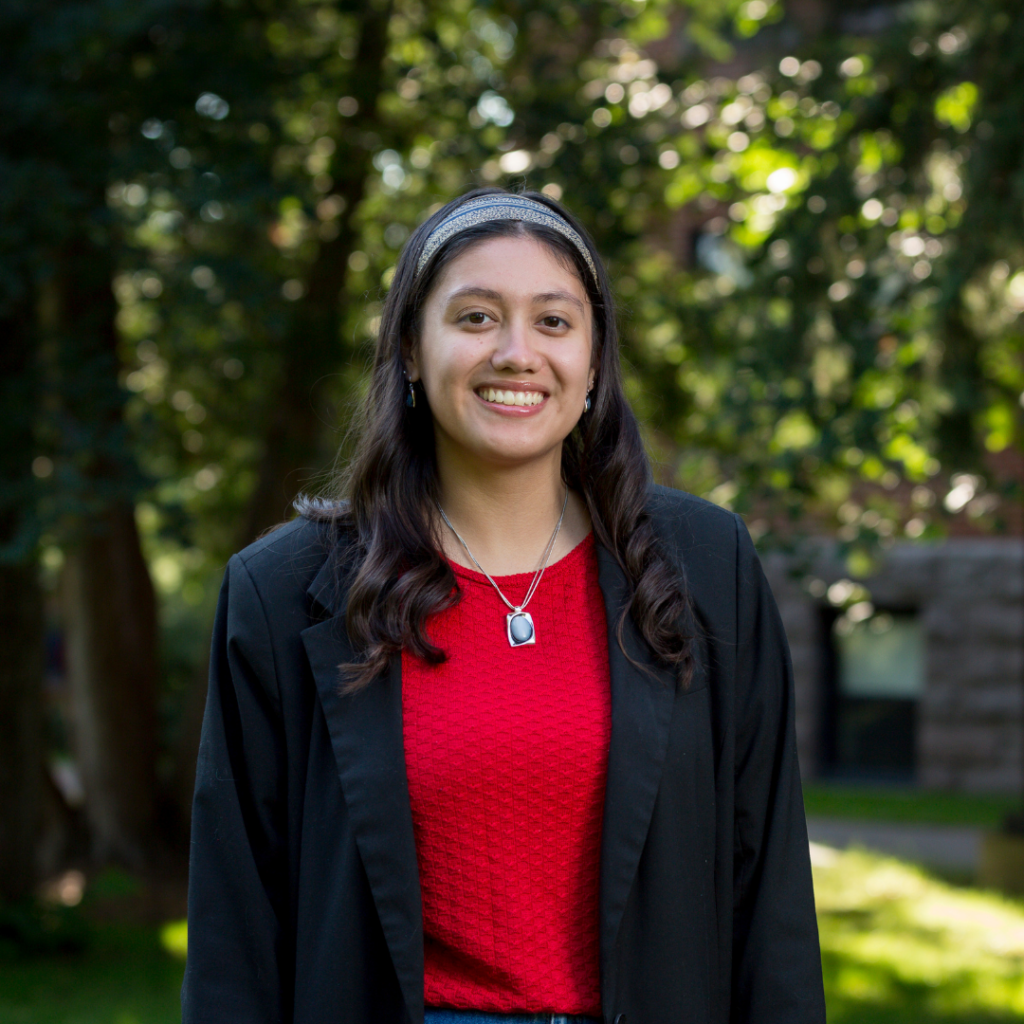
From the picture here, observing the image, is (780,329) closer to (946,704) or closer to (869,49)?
(869,49)

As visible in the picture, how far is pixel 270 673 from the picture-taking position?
80.3 inches

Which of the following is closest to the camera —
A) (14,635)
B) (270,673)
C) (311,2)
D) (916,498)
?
(270,673)

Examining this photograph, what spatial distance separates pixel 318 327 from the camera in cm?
745

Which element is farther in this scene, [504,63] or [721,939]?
[504,63]

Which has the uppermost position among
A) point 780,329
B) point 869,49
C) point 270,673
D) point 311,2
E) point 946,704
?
point 311,2

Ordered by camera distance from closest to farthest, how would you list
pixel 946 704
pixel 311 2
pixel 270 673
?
pixel 270 673, pixel 311 2, pixel 946 704

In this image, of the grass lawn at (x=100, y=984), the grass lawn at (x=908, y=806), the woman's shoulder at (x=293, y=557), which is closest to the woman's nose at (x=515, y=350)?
the woman's shoulder at (x=293, y=557)

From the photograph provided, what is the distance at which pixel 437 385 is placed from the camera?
2131 mm

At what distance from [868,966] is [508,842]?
16.8ft

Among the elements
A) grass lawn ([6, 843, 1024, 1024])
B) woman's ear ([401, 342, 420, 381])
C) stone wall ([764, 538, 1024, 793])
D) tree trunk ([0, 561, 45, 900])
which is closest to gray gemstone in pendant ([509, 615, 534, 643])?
woman's ear ([401, 342, 420, 381])

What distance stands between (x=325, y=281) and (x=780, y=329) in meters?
3.01

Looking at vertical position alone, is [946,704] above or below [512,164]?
below

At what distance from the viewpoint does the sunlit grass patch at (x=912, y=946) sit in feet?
18.6

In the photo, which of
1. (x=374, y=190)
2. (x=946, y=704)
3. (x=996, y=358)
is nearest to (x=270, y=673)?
(x=996, y=358)
